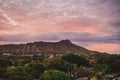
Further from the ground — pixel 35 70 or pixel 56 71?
pixel 56 71

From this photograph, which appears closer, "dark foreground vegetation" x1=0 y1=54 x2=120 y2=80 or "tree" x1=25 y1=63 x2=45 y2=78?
"dark foreground vegetation" x1=0 y1=54 x2=120 y2=80

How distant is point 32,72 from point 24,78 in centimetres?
1051

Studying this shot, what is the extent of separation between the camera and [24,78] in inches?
1829

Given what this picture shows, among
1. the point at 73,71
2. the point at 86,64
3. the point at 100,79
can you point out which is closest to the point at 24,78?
the point at 100,79

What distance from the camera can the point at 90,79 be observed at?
51.4 m

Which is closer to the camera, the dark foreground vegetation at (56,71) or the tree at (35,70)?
the dark foreground vegetation at (56,71)

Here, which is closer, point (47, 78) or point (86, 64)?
point (47, 78)

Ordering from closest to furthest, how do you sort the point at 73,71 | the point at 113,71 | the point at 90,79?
the point at 90,79 → the point at 73,71 → the point at 113,71

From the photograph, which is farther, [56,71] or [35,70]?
[35,70]

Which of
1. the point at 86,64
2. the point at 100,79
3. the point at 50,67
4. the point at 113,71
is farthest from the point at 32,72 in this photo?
the point at 86,64

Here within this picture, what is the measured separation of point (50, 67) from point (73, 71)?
5.69 m

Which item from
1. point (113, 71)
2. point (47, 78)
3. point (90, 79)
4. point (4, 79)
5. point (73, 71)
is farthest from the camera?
point (113, 71)

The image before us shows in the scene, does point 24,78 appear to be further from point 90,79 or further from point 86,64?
point 86,64

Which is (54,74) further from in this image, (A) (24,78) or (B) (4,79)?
(B) (4,79)
